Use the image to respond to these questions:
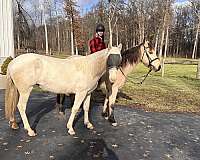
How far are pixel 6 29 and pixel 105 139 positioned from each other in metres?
10.9

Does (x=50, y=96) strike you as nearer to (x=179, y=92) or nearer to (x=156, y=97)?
(x=156, y=97)

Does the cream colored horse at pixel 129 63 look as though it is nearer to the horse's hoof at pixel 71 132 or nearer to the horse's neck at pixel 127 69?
the horse's neck at pixel 127 69

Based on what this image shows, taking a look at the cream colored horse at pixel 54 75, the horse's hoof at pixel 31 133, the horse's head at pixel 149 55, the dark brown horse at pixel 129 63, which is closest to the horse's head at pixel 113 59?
the cream colored horse at pixel 54 75

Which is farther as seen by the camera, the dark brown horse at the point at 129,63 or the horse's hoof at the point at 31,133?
the dark brown horse at the point at 129,63

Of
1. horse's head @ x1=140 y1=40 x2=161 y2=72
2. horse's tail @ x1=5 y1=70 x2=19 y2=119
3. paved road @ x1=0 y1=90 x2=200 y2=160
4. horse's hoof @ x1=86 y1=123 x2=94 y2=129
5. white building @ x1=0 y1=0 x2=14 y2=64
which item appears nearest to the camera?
paved road @ x1=0 y1=90 x2=200 y2=160

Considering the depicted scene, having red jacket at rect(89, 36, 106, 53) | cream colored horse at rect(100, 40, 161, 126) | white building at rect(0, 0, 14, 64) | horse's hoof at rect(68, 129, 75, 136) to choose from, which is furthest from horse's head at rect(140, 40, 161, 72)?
white building at rect(0, 0, 14, 64)

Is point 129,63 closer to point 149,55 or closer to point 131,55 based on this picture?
point 131,55

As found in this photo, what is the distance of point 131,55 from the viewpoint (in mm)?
6566

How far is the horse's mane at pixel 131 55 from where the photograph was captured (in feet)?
21.5

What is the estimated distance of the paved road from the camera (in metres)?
4.52

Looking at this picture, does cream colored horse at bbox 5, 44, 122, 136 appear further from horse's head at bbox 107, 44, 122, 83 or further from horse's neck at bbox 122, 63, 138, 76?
horse's neck at bbox 122, 63, 138, 76

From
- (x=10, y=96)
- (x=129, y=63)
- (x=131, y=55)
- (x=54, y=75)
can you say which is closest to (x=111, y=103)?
(x=129, y=63)

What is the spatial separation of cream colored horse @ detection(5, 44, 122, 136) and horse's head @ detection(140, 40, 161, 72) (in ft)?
4.25

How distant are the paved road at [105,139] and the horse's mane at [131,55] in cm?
141
